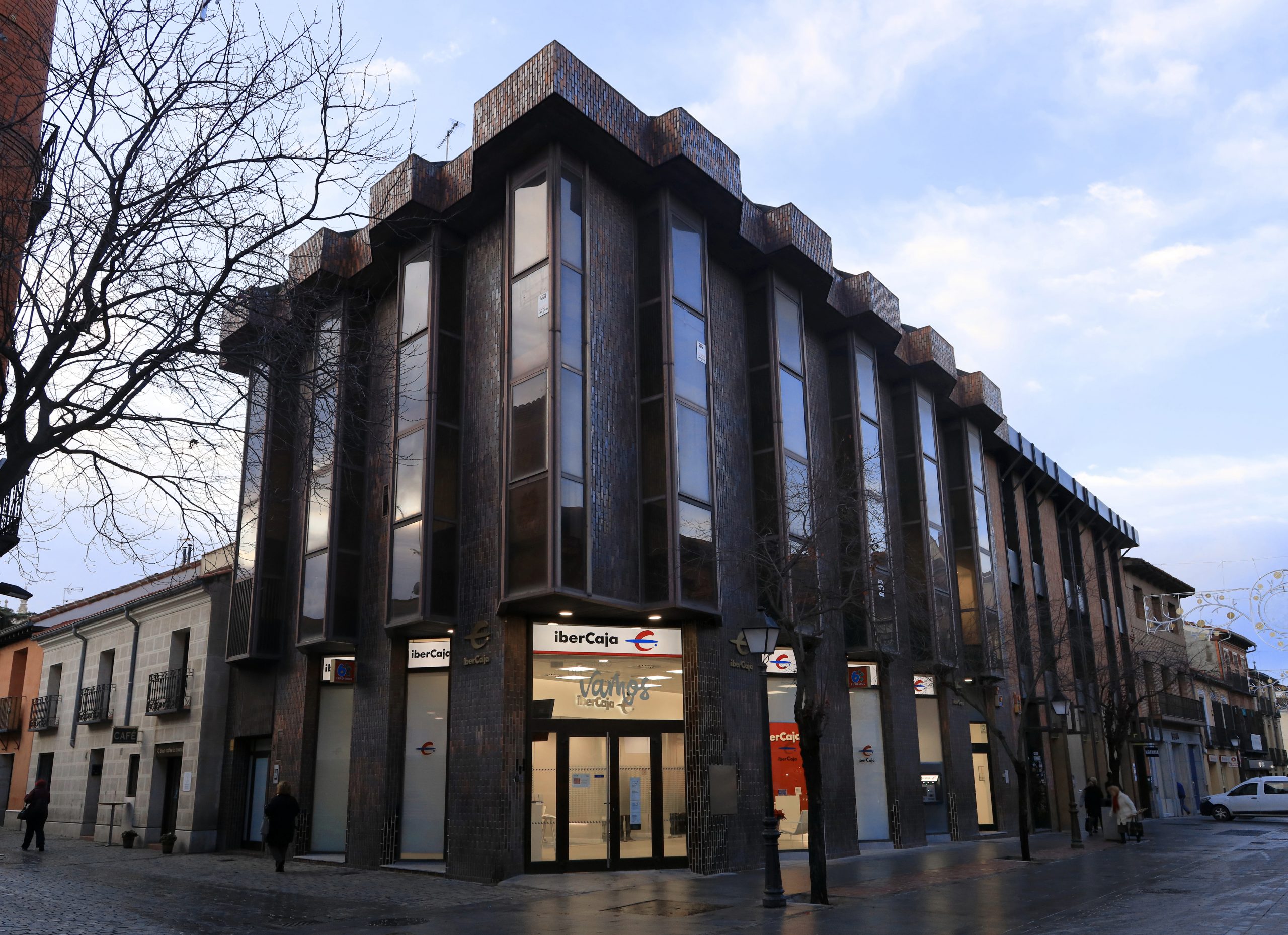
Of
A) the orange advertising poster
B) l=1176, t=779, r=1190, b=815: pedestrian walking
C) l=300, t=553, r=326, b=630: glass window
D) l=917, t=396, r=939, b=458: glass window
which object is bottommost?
l=1176, t=779, r=1190, b=815: pedestrian walking

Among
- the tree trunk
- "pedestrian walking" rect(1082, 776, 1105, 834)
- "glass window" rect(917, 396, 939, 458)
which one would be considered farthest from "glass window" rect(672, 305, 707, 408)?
"pedestrian walking" rect(1082, 776, 1105, 834)

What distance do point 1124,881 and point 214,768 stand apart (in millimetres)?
18124

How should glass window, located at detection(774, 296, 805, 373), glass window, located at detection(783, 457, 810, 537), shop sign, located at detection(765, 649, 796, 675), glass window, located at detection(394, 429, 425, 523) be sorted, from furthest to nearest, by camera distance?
glass window, located at detection(774, 296, 805, 373)
shop sign, located at detection(765, 649, 796, 675)
glass window, located at detection(783, 457, 810, 537)
glass window, located at detection(394, 429, 425, 523)

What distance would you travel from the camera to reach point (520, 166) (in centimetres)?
1839

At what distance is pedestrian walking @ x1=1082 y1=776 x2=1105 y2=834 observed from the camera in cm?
2784

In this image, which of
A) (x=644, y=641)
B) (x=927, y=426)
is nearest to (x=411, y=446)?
(x=644, y=641)

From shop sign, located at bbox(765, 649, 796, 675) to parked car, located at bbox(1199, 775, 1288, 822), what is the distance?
27411 millimetres

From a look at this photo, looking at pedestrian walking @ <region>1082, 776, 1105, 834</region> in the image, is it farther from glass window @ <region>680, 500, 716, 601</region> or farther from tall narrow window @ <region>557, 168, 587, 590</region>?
tall narrow window @ <region>557, 168, 587, 590</region>

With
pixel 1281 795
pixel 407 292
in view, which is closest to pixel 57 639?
pixel 407 292

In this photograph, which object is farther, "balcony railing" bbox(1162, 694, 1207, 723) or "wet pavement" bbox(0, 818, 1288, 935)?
"balcony railing" bbox(1162, 694, 1207, 723)

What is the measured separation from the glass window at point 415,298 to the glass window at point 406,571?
12.8ft

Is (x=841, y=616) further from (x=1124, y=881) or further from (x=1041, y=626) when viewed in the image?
(x=1041, y=626)

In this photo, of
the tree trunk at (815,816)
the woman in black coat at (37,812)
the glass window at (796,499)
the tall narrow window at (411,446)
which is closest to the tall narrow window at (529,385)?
the tall narrow window at (411,446)

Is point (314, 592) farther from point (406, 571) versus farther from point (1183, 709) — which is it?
point (1183, 709)
